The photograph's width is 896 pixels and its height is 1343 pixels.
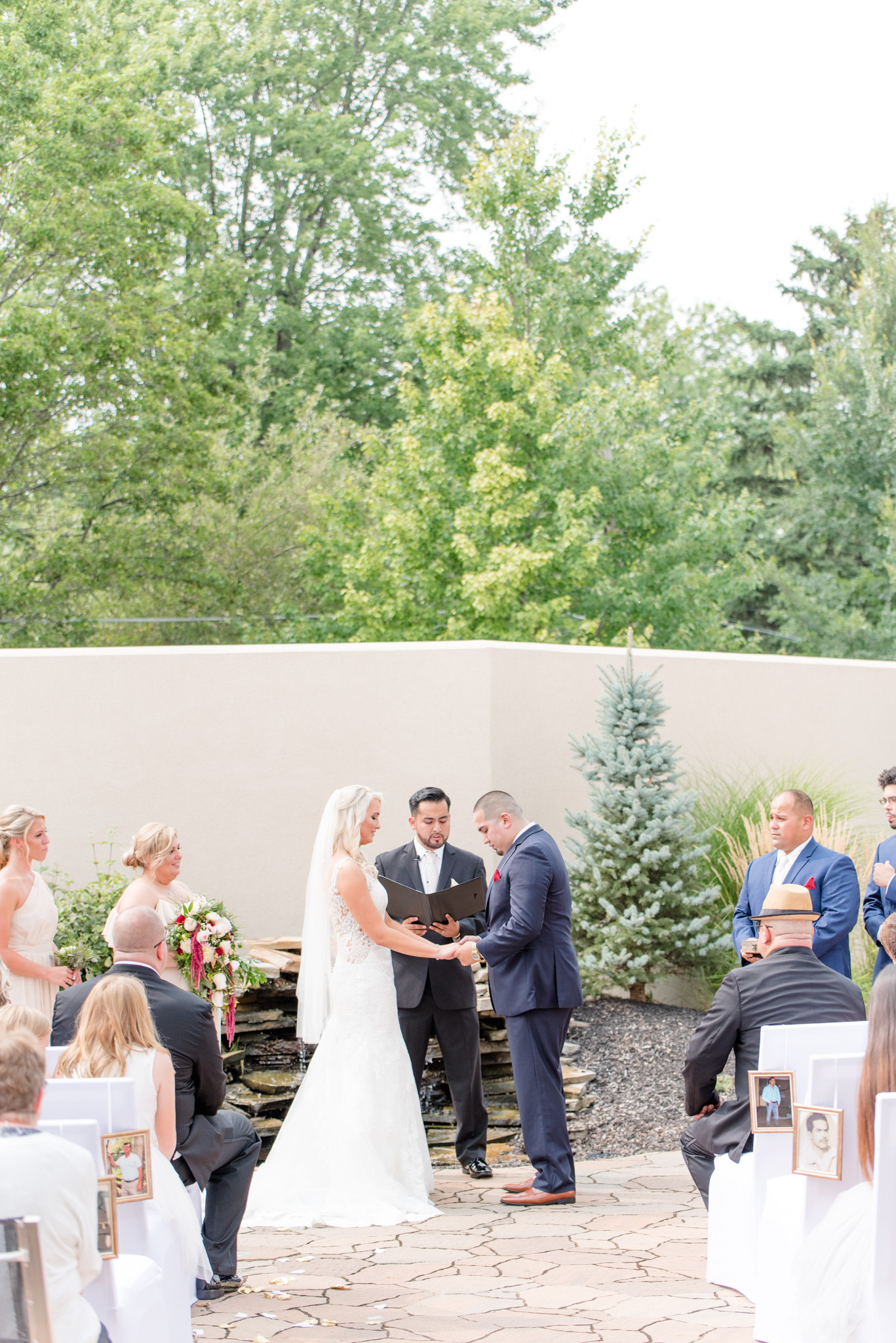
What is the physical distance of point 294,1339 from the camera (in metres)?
4.47

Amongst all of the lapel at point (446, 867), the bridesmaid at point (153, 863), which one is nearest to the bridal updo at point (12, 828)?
the bridesmaid at point (153, 863)

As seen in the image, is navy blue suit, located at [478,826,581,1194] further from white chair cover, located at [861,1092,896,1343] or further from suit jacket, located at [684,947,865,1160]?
white chair cover, located at [861,1092,896,1343]

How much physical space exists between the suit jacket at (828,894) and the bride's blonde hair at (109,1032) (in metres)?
3.10

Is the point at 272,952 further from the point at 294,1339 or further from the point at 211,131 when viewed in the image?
the point at 211,131

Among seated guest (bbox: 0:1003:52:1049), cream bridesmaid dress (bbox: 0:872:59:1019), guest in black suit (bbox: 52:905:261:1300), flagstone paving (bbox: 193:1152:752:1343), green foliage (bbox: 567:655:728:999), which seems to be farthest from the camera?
green foliage (bbox: 567:655:728:999)

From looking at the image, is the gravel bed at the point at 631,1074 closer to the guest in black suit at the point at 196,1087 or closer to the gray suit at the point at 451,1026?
the gray suit at the point at 451,1026

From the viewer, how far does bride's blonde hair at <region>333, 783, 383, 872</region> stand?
6547 mm

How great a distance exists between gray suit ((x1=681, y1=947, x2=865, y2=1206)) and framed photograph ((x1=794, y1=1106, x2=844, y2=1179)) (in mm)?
712

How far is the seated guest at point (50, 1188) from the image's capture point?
116 inches

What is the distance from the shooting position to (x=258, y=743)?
9.80m

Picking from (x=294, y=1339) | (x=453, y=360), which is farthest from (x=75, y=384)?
(x=294, y=1339)

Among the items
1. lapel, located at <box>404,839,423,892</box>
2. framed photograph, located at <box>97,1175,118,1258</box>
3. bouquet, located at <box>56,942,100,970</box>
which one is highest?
lapel, located at <box>404,839,423,892</box>

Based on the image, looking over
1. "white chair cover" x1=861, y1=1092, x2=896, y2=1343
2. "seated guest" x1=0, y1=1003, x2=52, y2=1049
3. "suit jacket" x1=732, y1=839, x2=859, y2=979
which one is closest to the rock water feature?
"suit jacket" x1=732, y1=839, x2=859, y2=979

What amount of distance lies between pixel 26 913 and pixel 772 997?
3.64 m
